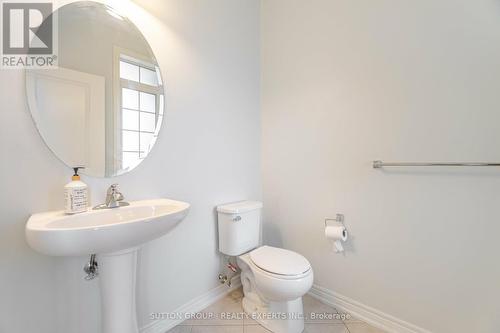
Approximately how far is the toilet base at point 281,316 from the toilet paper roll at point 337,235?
412mm

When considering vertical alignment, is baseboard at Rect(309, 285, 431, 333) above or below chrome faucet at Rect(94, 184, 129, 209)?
below

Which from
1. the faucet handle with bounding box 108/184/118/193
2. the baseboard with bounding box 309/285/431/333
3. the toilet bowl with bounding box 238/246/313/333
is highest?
the faucet handle with bounding box 108/184/118/193

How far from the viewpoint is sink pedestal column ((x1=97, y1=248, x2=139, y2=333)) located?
3.11ft

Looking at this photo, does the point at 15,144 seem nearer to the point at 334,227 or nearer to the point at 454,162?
the point at 334,227

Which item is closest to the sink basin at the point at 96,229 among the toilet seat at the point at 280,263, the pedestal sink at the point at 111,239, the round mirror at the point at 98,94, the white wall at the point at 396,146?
the pedestal sink at the point at 111,239

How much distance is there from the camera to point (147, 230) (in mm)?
876

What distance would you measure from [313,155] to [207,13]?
129 centimetres

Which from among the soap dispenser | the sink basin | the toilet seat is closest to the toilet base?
the toilet seat

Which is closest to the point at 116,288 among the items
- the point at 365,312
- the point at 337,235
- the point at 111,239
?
the point at 111,239

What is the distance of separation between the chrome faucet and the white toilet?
26.9 inches

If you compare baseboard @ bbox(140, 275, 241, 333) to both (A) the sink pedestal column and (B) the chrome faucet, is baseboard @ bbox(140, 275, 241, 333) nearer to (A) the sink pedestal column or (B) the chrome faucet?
(A) the sink pedestal column

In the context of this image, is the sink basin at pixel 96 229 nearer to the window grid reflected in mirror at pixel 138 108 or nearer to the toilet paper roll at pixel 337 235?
the window grid reflected in mirror at pixel 138 108

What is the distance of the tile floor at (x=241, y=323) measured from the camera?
4.47ft

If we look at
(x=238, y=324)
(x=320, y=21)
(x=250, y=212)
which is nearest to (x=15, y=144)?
(x=250, y=212)
